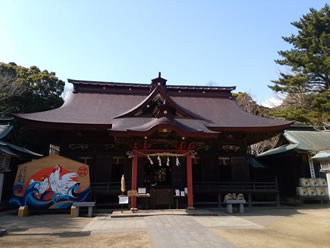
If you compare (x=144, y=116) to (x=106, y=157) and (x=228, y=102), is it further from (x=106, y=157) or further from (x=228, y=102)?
(x=228, y=102)

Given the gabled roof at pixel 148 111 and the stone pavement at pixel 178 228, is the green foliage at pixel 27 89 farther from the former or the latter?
the stone pavement at pixel 178 228

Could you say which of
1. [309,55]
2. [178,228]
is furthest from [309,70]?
[178,228]

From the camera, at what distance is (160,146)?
13.1m

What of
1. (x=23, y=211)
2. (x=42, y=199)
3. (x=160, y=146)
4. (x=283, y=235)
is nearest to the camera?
(x=283, y=235)

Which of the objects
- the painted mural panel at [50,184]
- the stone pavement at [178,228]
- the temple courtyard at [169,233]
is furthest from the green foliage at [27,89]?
the stone pavement at [178,228]

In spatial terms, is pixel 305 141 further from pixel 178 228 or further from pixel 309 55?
pixel 178 228

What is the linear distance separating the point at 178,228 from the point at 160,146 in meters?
6.00

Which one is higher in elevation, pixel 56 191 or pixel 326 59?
pixel 326 59

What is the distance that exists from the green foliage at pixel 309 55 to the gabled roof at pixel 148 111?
25.4 ft

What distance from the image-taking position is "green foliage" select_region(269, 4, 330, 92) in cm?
2098

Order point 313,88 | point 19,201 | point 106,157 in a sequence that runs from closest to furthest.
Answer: point 19,201 < point 106,157 < point 313,88

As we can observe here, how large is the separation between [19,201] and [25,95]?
15912 millimetres

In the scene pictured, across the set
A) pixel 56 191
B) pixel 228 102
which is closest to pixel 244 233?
pixel 56 191

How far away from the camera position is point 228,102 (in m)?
19.3
